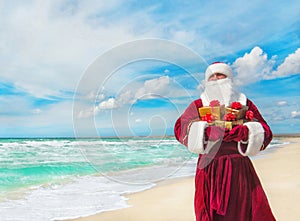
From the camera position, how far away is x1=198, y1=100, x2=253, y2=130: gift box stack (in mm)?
2127

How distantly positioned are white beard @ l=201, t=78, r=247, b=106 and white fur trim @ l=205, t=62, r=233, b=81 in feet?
0.22

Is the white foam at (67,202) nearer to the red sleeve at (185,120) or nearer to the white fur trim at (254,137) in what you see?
the red sleeve at (185,120)

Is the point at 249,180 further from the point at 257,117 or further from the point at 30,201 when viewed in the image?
the point at 30,201

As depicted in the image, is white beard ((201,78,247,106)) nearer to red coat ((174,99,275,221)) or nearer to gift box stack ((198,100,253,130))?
gift box stack ((198,100,253,130))

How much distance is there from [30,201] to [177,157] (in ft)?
13.4

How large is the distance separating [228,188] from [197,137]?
0.42 metres

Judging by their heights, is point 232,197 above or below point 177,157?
below

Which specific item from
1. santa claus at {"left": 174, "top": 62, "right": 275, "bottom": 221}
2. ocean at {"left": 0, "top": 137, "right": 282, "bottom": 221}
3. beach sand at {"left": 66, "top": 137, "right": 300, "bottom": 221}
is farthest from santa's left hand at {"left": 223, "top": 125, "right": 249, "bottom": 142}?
beach sand at {"left": 66, "top": 137, "right": 300, "bottom": 221}

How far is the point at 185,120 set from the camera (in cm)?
231

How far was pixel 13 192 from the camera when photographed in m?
6.93

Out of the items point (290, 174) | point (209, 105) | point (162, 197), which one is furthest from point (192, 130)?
point (290, 174)

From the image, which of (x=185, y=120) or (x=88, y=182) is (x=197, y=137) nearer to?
(x=185, y=120)


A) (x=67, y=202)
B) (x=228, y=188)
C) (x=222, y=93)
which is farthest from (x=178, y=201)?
(x=222, y=93)

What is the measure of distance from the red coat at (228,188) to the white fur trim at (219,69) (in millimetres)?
378
